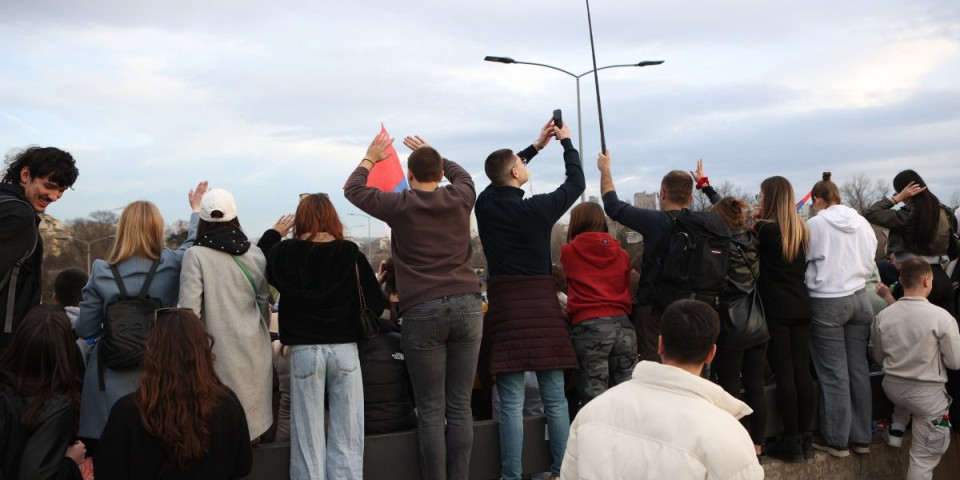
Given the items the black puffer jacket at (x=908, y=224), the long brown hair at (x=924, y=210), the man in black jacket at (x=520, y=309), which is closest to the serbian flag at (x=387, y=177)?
the man in black jacket at (x=520, y=309)

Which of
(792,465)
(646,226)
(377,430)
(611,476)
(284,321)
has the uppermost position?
(646,226)

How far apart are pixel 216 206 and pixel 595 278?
8.74 feet

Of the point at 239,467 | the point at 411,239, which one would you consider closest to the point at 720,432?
the point at 239,467

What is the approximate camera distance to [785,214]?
664cm

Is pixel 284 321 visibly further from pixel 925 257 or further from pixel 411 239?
pixel 925 257

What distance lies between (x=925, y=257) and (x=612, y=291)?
137 inches

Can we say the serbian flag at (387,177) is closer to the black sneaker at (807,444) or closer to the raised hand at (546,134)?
the raised hand at (546,134)

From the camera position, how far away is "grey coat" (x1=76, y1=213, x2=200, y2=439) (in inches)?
191

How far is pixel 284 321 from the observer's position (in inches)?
206

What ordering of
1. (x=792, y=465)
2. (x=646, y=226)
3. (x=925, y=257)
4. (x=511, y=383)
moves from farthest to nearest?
(x=925, y=257)
(x=792, y=465)
(x=646, y=226)
(x=511, y=383)

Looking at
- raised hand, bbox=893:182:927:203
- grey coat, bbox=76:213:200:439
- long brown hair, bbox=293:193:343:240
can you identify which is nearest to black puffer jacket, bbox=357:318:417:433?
long brown hair, bbox=293:193:343:240

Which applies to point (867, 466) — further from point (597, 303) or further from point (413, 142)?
point (413, 142)

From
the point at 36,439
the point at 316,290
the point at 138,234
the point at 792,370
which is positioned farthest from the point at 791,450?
the point at 36,439

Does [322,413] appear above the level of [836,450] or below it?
above
